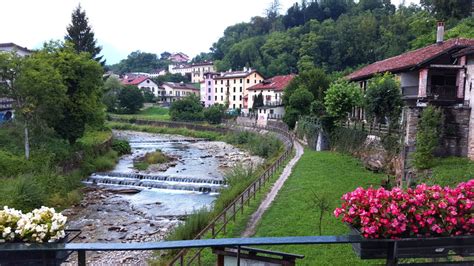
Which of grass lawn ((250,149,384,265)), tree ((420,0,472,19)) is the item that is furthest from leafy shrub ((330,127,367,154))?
tree ((420,0,472,19))

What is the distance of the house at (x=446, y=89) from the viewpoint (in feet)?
56.6

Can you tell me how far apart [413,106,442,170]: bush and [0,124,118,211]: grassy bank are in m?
18.3

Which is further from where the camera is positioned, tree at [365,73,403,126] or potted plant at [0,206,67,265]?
tree at [365,73,403,126]

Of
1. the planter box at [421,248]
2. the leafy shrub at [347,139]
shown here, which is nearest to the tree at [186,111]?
the leafy shrub at [347,139]

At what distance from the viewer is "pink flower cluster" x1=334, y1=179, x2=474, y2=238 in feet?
13.0

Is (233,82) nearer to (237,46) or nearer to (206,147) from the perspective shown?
(237,46)

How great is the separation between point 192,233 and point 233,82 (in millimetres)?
71327

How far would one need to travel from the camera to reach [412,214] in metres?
4.06

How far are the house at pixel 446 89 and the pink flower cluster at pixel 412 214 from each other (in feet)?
47.5

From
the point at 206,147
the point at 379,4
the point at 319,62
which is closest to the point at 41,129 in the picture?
the point at 206,147

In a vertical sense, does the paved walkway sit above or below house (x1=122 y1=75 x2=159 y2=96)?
below

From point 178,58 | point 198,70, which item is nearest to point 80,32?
point 198,70

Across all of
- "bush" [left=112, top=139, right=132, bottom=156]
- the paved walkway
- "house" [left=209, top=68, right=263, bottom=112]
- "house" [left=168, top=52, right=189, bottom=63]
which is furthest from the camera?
"house" [left=168, top=52, right=189, bottom=63]

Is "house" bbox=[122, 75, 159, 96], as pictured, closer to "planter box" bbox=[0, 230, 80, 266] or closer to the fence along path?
the fence along path
